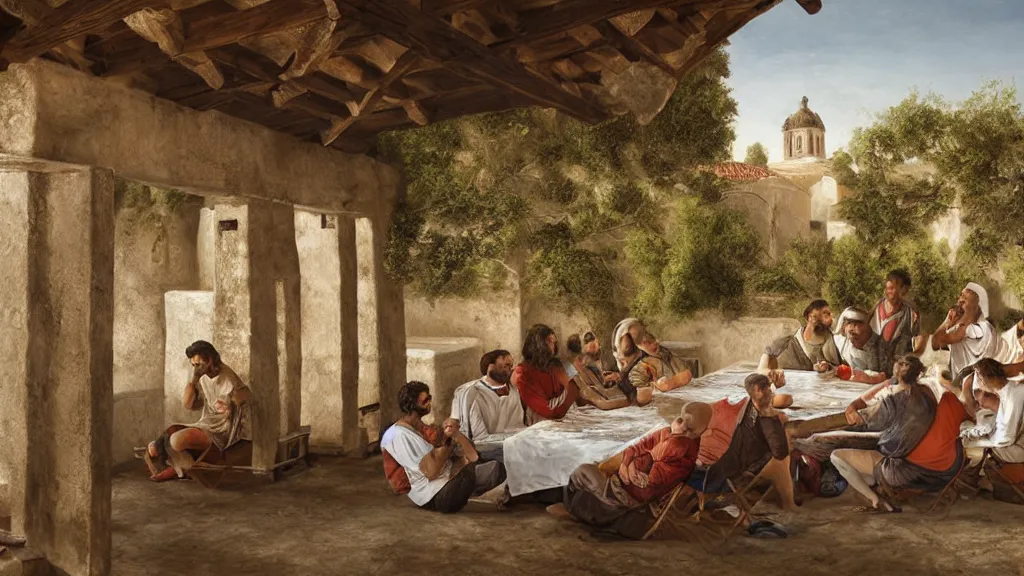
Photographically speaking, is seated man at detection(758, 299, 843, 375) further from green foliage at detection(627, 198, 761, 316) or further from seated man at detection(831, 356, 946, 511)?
green foliage at detection(627, 198, 761, 316)

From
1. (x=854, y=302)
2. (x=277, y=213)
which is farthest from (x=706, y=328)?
(x=277, y=213)

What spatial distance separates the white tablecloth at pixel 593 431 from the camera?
727 cm

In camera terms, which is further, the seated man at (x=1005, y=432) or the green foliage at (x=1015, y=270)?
the green foliage at (x=1015, y=270)

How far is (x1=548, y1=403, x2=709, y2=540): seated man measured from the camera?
6602 mm

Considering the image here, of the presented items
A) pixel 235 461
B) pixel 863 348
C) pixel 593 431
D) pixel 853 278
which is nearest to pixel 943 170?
pixel 853 278

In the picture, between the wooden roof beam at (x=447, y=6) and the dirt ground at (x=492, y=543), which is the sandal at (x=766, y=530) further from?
the wooden roof beam at (x=447, y=6)

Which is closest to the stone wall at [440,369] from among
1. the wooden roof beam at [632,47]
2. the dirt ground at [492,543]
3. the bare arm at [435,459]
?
the dirt ground at [492,543]

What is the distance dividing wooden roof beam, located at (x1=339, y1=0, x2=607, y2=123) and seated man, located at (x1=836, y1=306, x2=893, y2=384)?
4.23 m

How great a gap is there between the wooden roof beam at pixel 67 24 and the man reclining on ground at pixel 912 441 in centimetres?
623

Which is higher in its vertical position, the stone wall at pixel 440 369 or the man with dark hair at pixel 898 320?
the man with dark hair at pixel 898 320

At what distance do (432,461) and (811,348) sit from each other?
504 centimetres

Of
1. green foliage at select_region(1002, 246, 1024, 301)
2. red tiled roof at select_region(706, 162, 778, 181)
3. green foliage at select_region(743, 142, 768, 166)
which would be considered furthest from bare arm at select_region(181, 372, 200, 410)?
green foliage at select_region(743, 142, 768, 166)

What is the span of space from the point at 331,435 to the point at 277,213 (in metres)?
2.77

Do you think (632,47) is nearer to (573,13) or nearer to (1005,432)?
(573,13)
